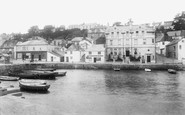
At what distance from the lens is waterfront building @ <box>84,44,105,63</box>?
76.4m

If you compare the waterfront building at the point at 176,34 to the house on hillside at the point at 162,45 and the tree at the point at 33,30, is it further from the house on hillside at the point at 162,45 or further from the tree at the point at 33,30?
the tree at the point at 33,30

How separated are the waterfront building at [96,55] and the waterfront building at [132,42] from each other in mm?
4973

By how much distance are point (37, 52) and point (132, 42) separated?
1552 inches

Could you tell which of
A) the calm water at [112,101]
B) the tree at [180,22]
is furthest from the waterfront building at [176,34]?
the calm water at [112,101]

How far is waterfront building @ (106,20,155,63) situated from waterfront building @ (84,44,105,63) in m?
4.97

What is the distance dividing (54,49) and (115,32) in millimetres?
29358

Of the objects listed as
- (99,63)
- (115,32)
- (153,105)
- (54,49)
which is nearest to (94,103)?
(153,105)

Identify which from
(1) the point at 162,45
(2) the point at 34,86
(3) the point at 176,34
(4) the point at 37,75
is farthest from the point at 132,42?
(2) the point at 34,86

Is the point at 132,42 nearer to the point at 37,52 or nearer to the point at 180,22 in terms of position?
the point at 37,52

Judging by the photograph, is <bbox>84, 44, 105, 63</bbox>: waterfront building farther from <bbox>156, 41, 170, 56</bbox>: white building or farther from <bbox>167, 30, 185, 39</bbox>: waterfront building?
<bbox>167, 30, 185, 39</bbox>: waterfront building

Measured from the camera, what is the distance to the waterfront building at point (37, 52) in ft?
280

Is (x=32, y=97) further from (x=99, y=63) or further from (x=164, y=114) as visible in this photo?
(x=99, y=63)

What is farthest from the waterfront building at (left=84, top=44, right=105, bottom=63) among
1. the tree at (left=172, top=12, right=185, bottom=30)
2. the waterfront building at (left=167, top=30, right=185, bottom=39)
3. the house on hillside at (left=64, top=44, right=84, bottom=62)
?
the tree at (left=172, top=12, right=185, bottom=30)

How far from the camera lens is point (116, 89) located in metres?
35.1
